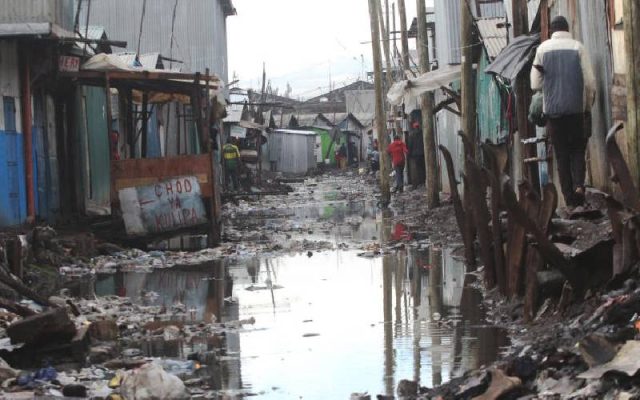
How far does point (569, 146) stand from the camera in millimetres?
9102

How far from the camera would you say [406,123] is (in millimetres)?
36281

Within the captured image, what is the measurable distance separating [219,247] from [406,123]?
22369 millimetres

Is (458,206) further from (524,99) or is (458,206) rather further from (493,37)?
(493,37)

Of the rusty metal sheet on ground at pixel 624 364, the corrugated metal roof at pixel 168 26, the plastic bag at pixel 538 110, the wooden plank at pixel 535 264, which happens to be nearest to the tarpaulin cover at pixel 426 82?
the plastic bag at pixel 538 110

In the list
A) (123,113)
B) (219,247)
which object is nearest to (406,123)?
(123,113)

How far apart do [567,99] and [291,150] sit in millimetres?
51446

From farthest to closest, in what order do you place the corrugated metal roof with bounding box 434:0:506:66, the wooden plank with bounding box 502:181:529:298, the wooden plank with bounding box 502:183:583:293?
1. the corrugated metal roof with bounding box 434:0:506:66
2. the wooden plank with bounding box 502:181:529:298
3. the wooden plank with bounding box 502:183:583:293

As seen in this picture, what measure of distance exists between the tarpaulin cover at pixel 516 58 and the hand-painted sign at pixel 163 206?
5.48 m

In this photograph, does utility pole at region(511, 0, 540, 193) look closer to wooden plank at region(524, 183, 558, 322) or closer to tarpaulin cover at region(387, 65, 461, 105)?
wooden plank at region(524, 183, 558, 322)

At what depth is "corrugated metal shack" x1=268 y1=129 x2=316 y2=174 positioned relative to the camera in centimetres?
5822

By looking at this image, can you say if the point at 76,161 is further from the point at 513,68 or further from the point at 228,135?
the point at 228,135

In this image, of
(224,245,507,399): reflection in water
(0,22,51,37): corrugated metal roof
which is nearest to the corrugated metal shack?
(0,22,51,37): corrugated metal roof

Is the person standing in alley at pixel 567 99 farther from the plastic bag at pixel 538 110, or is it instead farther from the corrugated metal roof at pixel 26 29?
the corrugated metal roof at pixel 26 29

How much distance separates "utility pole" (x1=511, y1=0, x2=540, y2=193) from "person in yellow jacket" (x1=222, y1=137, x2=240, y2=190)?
21409 mm
